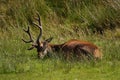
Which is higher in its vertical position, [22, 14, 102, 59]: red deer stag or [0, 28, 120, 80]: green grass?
[22, 14, 102, 59]: red deer stag

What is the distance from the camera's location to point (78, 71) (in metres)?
9.67

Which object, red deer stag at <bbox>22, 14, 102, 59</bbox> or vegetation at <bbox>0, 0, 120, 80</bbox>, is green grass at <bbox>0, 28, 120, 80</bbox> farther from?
red deer stag at <bbox>22, 14, 102, 59</bbox>

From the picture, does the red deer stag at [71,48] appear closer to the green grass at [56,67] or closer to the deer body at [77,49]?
the deer body at [77,49]

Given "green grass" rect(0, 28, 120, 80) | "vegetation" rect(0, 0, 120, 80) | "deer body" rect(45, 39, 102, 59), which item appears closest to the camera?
"green grass" rect(0, 28, 120, 80)

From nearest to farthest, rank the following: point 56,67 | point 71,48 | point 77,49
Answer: point 56,67, point 77,49, point 71,48

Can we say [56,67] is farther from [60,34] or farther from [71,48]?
[60,34]

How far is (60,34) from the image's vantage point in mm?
14719

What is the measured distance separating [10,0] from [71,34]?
361 centimetres

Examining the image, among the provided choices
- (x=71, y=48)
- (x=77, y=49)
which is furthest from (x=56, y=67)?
(x=71, y=48)

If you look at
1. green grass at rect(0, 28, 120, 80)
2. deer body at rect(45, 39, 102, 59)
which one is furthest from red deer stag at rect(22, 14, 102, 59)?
green grass at rect(0, 28, 120, 80)

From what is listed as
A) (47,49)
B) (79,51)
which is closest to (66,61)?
(79,51)

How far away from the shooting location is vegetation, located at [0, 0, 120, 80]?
9.66 m

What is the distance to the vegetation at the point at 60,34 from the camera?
31.7 feet

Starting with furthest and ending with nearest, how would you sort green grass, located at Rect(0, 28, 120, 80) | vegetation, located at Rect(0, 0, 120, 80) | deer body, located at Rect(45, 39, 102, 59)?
deer body, located at Rect(45, 39, 102, 59), vegetation, located at Rect(0, 0, 120, 80), green grass, located at Rect(0, 28, 120, 80)
